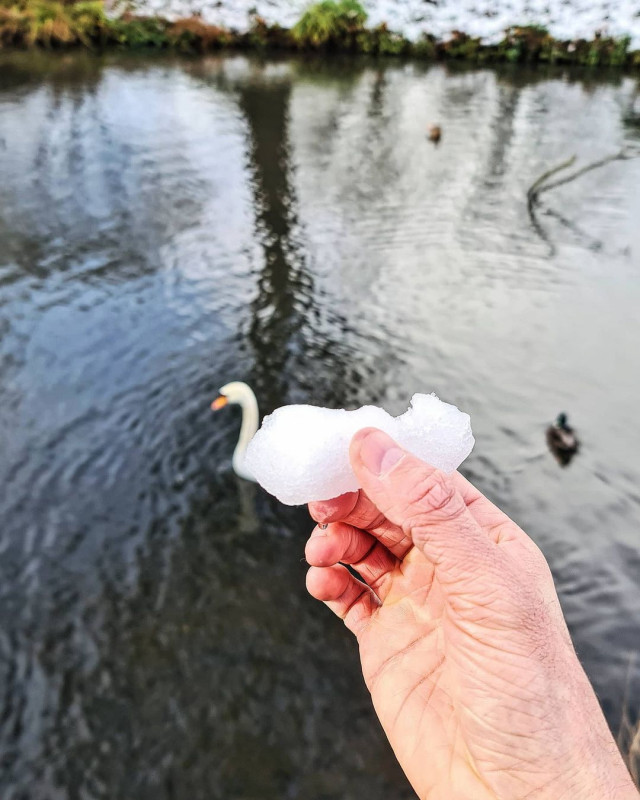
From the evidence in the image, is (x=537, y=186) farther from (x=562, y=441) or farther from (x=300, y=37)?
(x=300, y=37)

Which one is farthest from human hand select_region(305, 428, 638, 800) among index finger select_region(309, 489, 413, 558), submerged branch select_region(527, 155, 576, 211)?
submerged branch select_region(527, 155, 576, 211)

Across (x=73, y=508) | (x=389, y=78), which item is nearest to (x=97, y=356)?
(x=73, y=508)

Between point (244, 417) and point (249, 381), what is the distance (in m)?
1.24

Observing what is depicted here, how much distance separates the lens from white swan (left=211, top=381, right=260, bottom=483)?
584 centimetres

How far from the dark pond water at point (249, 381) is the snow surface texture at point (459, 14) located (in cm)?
1172

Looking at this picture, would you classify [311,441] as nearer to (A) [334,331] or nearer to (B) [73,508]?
(B) [73,508]

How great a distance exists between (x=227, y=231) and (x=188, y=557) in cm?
697

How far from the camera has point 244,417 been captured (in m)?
6.04

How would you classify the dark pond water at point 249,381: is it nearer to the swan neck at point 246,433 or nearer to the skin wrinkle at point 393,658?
the swan neck at point 246,433

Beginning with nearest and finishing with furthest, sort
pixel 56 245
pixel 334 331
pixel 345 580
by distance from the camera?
pixel 345 580, pixel 334 331, pixel 56 245

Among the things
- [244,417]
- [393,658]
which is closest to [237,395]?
[244,417]

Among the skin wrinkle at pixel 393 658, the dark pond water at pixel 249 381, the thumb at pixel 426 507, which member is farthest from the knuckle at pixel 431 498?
the dark pond water at pixel 249 381

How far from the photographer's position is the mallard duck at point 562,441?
A: 630 cm

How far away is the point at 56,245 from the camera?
32.9 ft
